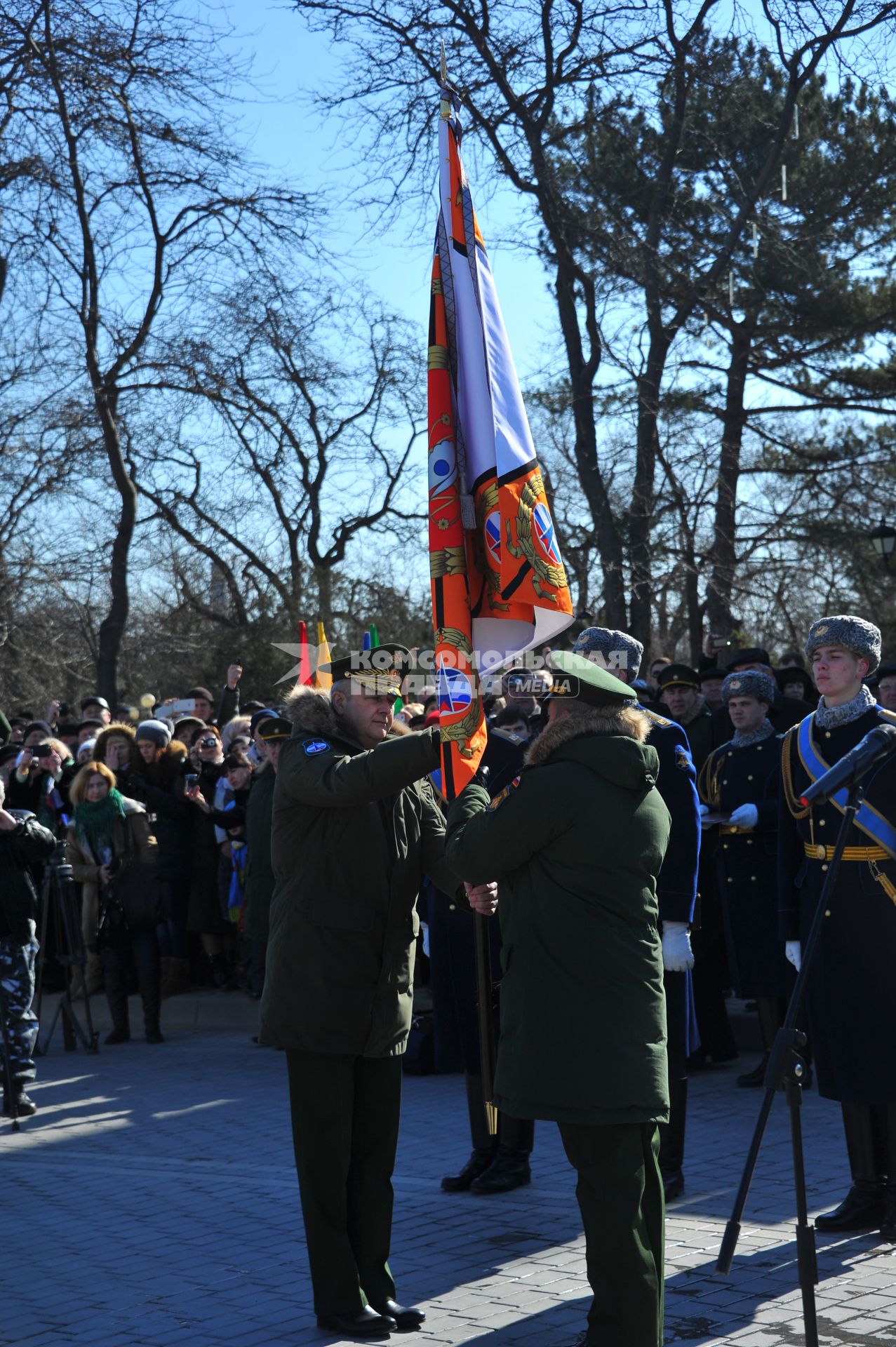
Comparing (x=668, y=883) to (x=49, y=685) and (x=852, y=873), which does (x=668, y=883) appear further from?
(x=49, y=685)

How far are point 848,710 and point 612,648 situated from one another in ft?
3.14

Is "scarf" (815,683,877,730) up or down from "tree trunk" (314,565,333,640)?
down

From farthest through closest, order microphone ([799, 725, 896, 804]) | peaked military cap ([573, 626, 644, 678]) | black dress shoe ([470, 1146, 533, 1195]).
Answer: black dress shoe ([470, 1146, 533, 1195])
peaked military cap ([573, 626, 644, 678])
microphone ([799, 725, 896, 804])

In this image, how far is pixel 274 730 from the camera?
989 centimetres

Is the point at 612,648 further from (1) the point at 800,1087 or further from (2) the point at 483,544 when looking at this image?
(1) the point at 800,1087

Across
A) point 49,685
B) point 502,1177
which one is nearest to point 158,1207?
point 502,1177

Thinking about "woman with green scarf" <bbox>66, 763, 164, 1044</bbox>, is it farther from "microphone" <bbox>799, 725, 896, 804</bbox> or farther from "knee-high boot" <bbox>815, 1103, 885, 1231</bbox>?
"microphone" <bbox>799, 725, 896, 804</bbox>

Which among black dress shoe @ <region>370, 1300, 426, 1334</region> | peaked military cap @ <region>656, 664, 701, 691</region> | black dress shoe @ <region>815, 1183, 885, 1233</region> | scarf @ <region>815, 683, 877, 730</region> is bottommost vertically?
black dress shoe @ <region>370, 1300, 426, 1334</region>

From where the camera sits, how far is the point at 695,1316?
475 cm

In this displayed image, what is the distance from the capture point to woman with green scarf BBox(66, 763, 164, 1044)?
438 inches

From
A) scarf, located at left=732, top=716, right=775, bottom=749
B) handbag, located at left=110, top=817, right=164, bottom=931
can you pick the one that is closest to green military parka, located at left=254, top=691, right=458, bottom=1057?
scarf, located at left=732, top=716, right=775, bottom=749

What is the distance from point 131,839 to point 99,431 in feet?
27.7

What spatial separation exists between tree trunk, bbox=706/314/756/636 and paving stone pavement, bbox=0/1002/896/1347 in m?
9.51

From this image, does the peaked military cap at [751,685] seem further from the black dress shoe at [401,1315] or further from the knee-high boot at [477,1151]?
the black dress shoe at [401,1315]
